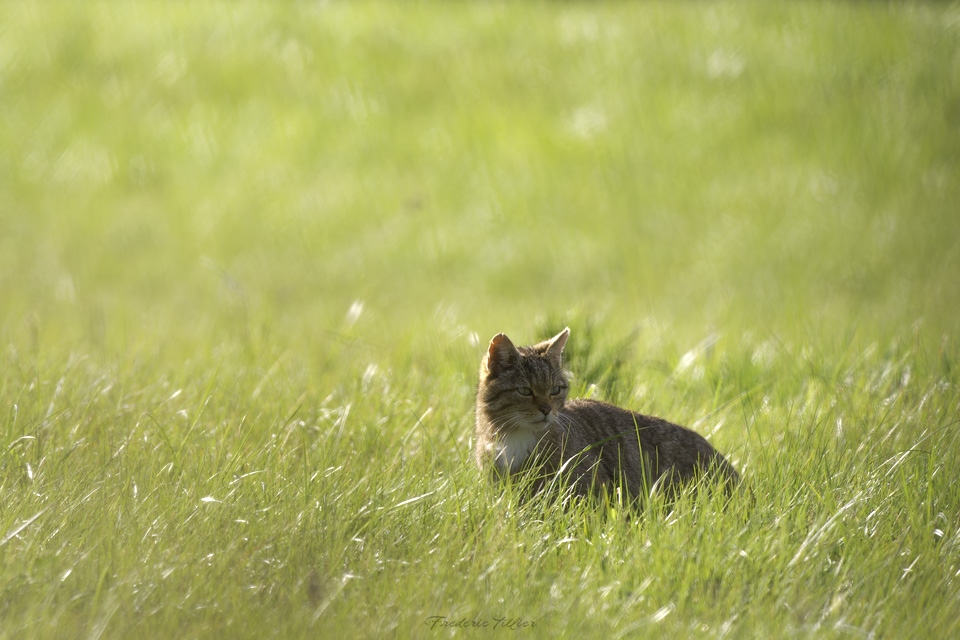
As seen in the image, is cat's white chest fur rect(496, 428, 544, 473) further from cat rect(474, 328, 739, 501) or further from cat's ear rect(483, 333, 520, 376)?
cat's ear rect(483, 333, 520, 376)

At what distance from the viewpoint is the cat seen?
366cm

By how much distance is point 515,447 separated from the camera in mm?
3752

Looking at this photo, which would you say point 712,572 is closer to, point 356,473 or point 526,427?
point 526,427

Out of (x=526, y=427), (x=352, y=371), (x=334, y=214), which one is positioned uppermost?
(x=526, y=427)

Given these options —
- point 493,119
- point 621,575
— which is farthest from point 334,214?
point 621,575

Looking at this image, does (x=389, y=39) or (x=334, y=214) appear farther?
(x=389, y=39)

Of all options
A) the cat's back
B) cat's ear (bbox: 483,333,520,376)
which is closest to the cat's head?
cat's ear (bbox: 483,333,520,376)

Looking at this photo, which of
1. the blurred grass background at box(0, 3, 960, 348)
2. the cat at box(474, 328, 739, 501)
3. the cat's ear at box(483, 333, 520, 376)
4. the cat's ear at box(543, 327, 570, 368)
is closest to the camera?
the cat at box(474, 328, 739, 501)

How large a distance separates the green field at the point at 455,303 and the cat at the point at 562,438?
0.60 ft

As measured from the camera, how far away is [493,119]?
11055 mm

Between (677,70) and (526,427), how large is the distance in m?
8.84

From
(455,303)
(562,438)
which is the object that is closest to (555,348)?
(562,438)
